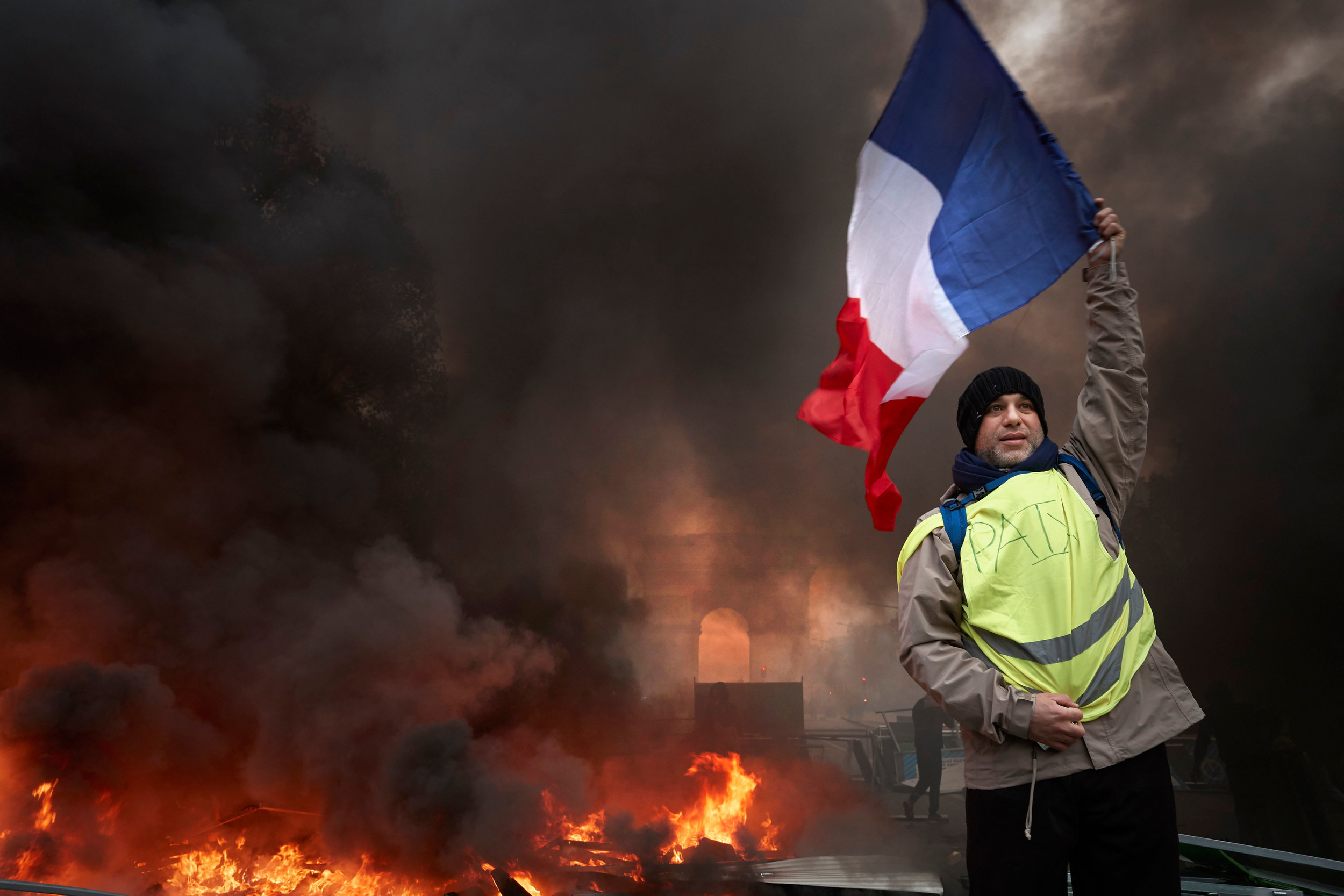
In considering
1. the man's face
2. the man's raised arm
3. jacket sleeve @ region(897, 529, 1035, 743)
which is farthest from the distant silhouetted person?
jacket sleeve @ region(897, 529, 1035, 743)

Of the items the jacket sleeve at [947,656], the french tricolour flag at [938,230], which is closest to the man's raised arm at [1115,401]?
the french tricolour flag at [938,230]

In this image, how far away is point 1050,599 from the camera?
1.45 metres

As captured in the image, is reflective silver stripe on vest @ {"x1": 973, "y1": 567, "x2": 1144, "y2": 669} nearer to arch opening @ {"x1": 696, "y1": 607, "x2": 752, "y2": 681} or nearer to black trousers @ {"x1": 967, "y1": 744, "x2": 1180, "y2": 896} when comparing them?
black trousers @ {"x1": 967, "y1": 744, "x2": 1180, "y2": 896}

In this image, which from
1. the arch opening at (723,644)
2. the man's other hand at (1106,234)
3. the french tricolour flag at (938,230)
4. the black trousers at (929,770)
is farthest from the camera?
the arch opening at (723,644)

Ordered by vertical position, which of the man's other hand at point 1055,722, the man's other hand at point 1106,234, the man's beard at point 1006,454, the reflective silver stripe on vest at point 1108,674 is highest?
the man's other hand at point 1106,234

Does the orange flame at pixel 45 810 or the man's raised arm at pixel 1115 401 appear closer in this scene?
the man's raised arm at pixel 1115 401

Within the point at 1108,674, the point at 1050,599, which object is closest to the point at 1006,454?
the point at 1050,599

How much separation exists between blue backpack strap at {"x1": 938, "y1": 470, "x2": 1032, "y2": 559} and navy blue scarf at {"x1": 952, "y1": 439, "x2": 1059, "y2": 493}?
0.01 meters

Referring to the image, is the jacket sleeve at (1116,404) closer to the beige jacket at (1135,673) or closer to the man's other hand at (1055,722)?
the beige jacket at (1135,673)

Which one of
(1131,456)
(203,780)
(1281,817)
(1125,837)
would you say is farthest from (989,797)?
(203,780)

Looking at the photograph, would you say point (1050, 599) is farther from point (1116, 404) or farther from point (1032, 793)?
point (1116, 404)

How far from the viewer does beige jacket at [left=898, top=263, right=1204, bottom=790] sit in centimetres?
137

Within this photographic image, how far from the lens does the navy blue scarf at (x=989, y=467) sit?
5.38 feet

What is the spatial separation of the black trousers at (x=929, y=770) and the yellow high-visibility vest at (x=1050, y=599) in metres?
7.94
